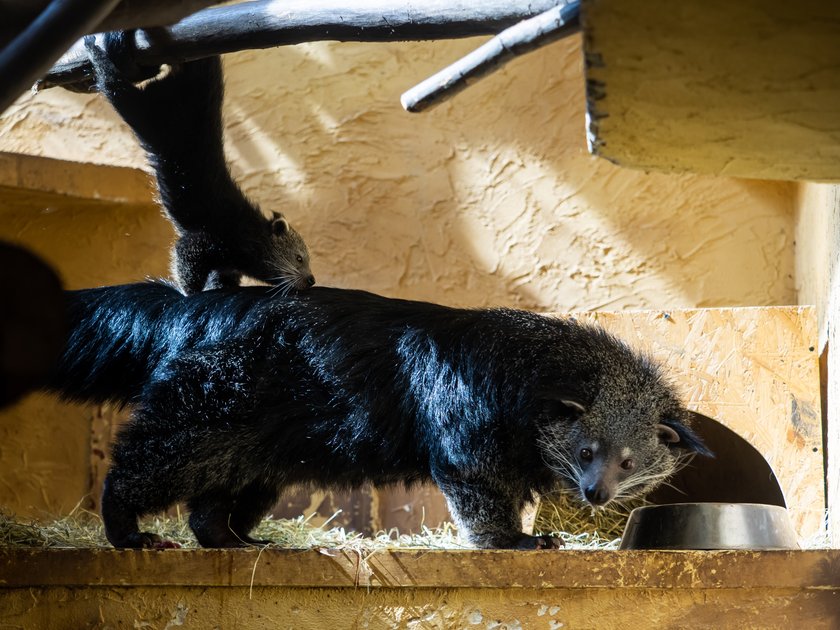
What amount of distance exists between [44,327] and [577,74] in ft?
16.5

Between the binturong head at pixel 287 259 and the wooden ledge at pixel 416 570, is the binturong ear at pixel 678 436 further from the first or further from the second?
the binturong head at pixel 287 259

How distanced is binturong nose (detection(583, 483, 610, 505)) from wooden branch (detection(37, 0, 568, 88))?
161cm

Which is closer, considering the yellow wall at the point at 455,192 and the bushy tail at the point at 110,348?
the bushy tail at the point at 110,348

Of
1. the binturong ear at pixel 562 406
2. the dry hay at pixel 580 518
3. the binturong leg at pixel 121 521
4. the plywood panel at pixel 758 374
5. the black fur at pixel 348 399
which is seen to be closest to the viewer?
the binturong leg at pixel 121 521

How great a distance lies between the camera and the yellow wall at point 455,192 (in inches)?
227

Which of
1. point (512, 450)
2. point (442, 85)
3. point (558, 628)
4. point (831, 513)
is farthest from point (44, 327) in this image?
point (831, 513)

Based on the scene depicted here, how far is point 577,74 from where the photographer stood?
6.04 m

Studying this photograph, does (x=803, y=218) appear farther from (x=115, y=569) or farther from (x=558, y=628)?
(x=115, y=569)

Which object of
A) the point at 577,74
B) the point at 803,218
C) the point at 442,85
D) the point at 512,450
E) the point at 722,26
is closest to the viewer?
the point at 722,26

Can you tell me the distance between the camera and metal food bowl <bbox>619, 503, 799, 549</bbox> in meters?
3.52

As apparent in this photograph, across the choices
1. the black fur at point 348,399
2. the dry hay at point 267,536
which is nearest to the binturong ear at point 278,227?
the black fur at point 348,399

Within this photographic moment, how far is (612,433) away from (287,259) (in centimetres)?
145

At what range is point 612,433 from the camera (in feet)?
12.6

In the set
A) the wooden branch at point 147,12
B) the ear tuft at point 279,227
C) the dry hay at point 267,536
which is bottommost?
the dry hay at point 267,536
